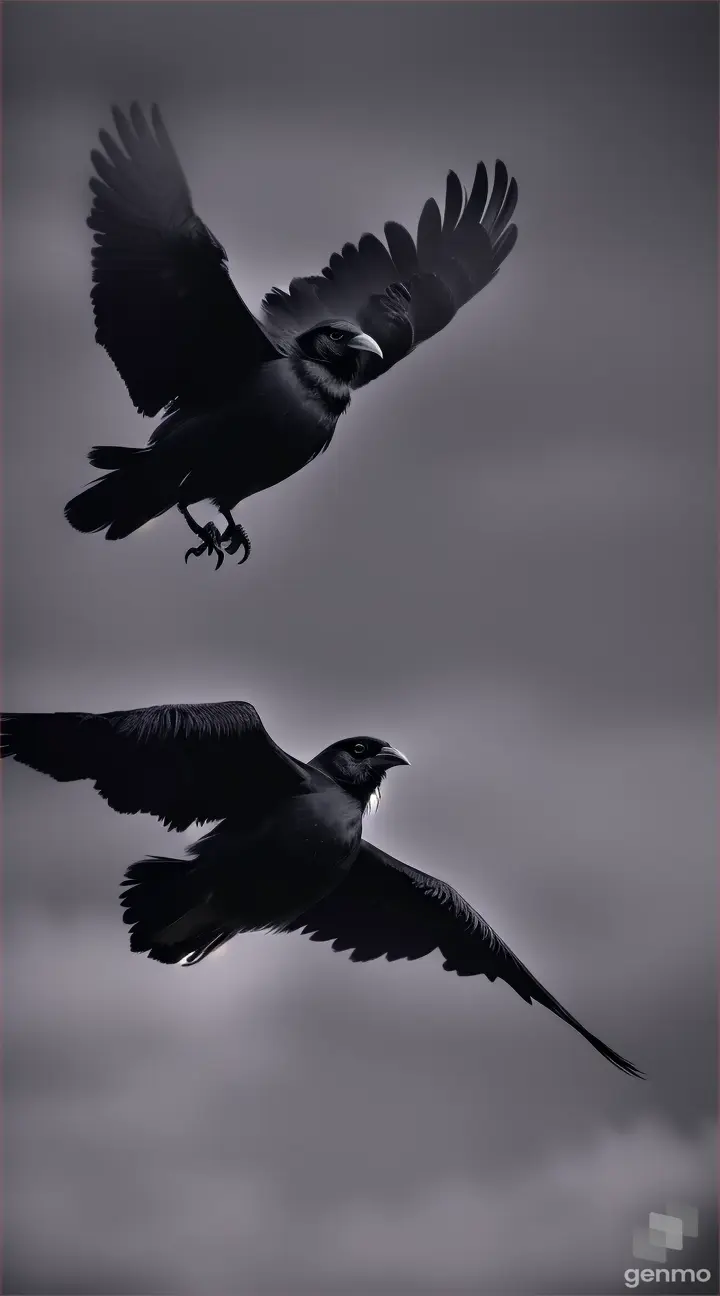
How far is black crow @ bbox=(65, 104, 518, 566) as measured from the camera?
8672 millimetres

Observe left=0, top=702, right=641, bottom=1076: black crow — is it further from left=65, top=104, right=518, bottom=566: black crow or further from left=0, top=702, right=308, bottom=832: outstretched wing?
left=65, top=104, right=518, bottom=566: black crow

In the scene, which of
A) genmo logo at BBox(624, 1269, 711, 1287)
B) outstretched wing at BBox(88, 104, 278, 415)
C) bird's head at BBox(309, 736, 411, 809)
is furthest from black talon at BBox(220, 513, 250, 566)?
genmo logo at BBox(624, 1269, 711, 1287)

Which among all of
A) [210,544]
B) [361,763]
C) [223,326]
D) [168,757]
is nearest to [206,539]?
[210,544]

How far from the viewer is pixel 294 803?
9.27 m

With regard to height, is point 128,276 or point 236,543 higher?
point 128,276

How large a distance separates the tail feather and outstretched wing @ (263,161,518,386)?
118 inches

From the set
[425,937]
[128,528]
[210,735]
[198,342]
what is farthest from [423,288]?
[425,937]

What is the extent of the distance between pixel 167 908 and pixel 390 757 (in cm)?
141

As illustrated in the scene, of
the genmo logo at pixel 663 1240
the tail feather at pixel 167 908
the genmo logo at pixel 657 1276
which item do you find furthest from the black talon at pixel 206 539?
the genmo logo at pixel 657 1276

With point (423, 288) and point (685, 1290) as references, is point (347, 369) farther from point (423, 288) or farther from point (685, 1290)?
point (685, 1290)

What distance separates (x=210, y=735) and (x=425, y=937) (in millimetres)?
1790

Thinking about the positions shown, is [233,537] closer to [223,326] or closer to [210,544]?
[210,544]

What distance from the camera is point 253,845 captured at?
921cm

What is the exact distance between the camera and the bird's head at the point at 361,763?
9.40m
